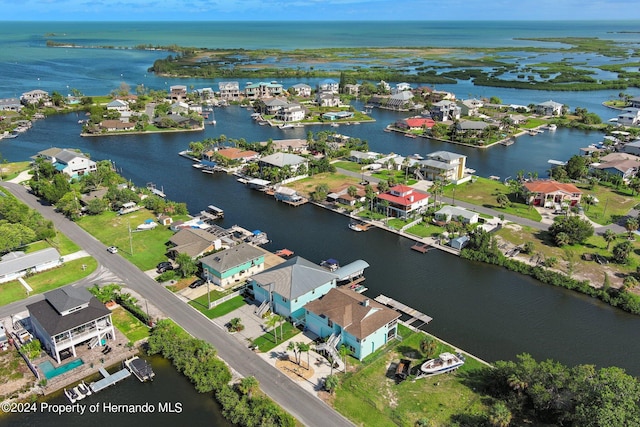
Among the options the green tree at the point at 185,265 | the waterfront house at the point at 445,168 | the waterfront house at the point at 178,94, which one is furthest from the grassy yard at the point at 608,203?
the waterfront house at the point at 178,94

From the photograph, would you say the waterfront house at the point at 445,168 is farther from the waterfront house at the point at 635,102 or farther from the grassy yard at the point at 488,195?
the waterfront house at the point at 635,102

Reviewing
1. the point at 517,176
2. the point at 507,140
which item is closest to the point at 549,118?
the point at 507,140

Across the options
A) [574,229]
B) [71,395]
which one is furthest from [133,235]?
[574,229]

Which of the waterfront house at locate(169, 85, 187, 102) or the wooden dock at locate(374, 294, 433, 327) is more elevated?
the waterfront house at locate(169, 85, 187, 102)

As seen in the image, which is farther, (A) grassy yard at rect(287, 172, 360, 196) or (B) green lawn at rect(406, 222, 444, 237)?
(A) grassy yard at rect(287, 172, 360, 196)

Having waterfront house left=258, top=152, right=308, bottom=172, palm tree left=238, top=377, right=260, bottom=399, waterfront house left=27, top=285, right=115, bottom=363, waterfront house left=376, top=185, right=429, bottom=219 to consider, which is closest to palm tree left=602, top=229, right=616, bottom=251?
waterfront house left=376, top=185, right=429, bottom=219

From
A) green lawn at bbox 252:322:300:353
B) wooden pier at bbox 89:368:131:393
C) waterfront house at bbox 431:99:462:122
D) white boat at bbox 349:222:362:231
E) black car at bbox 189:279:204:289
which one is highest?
waterfront house at bbox 431:99:462:122

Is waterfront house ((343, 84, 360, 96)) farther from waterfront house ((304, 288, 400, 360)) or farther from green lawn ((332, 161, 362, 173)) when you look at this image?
waterfront house ((304, 288, 400, 360))
